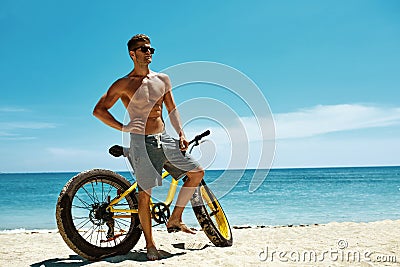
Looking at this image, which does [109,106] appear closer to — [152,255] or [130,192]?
[130,192]

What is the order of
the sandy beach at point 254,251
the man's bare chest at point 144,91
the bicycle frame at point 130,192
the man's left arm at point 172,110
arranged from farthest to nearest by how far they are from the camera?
the man's left arm at point 172,110
the bicycle frame at point 130,192
the man's bare chest at point 144,91
the sandy beach at point 254,251

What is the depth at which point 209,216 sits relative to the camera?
5398mm

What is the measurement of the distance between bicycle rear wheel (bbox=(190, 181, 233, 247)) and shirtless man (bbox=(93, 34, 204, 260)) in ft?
1.47

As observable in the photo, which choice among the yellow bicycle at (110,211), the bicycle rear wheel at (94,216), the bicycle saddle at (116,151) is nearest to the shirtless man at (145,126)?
the bicycle saddle at (116,151)

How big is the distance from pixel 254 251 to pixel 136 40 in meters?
2.73

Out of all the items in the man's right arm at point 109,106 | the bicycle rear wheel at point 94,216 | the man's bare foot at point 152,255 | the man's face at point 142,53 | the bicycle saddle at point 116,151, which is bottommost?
the man's bare foot at point 152,255

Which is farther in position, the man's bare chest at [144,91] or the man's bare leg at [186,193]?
the man's bare leg at [186,193]

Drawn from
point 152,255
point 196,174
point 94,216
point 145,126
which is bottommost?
point 152,255

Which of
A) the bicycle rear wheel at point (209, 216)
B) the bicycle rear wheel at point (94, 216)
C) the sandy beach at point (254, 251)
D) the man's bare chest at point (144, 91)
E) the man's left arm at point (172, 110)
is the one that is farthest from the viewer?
the bicycle rear wheel at point (209, 216)

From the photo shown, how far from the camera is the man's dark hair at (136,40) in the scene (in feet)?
15.6

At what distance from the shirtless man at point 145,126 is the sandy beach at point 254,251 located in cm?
47

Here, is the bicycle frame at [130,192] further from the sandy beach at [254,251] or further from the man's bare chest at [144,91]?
the man's bare chest at [144,91]

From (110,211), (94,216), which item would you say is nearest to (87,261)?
(94,216)

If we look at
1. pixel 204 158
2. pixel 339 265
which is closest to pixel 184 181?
pixel 204 158
